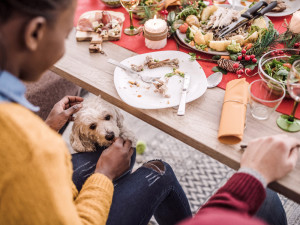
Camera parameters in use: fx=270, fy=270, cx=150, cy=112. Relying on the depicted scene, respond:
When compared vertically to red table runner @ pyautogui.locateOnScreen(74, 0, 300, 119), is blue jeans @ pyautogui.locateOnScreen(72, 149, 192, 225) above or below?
below

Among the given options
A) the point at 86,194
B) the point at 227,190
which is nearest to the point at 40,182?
the point at 86,194

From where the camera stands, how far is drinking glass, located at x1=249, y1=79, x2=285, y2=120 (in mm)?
950

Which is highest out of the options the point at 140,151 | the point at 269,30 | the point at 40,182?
the point at 269,30

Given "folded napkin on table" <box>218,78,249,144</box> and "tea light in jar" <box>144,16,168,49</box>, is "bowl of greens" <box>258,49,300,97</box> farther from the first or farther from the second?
"tea light in jar" <box>144,16,168,49</box>

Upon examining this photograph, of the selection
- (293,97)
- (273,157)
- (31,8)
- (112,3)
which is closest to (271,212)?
(273,157)

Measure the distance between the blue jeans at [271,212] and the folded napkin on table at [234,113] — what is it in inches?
11.7

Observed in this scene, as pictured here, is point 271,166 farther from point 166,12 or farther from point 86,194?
point 166,12

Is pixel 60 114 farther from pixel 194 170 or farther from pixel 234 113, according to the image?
pixel 194 170

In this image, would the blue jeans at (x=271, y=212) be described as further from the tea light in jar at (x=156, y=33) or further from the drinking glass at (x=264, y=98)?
the tea light in jar at (x=156, y=33)

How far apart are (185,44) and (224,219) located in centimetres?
102

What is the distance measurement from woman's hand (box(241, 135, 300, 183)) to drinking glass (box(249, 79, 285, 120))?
0.15 meters

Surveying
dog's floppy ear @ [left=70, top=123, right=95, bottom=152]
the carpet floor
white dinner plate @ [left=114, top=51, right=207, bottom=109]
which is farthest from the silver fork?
the carpet floor

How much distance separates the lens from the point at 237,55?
1257mm

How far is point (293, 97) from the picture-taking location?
0.92 m
